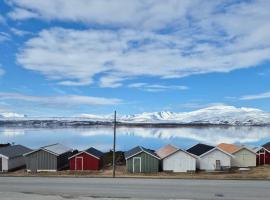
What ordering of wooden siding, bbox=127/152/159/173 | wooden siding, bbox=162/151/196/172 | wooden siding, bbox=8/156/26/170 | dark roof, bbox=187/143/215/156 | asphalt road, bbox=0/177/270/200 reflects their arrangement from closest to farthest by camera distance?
asphalt road, bbox=0/177/270/200 < wooden siding, bbox=127/152/159/173 < wooden siding, bbox=162/151/196/172 < wooden siding, bbox=8/156/26/170 < dark roof, bbox=187/143/215/156

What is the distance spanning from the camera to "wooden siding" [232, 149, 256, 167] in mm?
61037

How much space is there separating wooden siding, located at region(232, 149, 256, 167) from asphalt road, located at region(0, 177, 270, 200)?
778 inches

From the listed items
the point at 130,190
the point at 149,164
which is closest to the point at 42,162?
the point at 149,164

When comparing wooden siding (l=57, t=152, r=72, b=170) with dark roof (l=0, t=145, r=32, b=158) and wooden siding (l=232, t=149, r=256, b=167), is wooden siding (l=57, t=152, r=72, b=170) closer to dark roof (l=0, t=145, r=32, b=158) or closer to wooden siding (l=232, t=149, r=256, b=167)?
dark roof (l=0, t=145, r=32, b=158)

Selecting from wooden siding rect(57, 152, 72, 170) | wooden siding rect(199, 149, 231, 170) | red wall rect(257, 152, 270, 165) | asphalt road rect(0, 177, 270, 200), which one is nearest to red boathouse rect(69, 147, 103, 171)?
wooden siding rect(57, 152, 72, 170)

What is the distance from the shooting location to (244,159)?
6125 cm

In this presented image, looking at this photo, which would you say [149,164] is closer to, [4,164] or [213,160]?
[213,160]

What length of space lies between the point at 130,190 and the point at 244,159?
100 ft

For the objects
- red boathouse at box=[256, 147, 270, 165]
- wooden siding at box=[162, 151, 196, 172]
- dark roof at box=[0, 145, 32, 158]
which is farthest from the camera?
red boathouse at box=[256, 147, 270, 165]

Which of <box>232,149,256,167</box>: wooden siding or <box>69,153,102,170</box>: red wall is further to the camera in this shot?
<box>232,149,256,167</box>: wooden siding

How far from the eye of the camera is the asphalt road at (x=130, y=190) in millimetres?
32062

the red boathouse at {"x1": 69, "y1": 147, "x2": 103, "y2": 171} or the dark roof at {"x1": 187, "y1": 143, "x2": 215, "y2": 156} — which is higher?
the dark roof at {"x1": 187, "y1": 143, "x2": 215, "y2": 156}

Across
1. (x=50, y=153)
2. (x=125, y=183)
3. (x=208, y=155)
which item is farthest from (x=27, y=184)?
(x=208, y=155)

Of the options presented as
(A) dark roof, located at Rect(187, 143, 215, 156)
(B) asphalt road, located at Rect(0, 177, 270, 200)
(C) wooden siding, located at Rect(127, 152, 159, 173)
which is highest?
(A) dark roof, located at Rect(187, 143, 215, 156)
